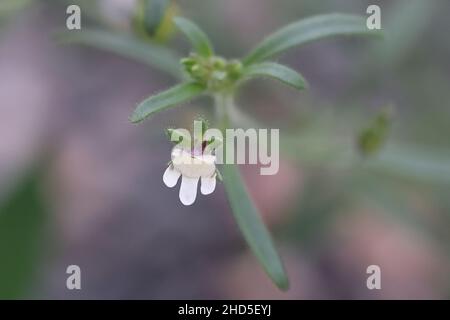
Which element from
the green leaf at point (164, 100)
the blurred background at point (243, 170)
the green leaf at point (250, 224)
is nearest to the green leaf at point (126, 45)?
the blurred background at point (243, 170)

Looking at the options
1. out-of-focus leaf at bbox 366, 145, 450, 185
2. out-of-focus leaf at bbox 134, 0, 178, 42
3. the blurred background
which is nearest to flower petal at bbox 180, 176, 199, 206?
out-of-focus leaf at bbox 134, 0, 178, 42

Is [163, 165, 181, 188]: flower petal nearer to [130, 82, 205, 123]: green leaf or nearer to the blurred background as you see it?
[130, 82, 205, 123]: green leaf

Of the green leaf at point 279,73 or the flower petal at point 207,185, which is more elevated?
the green leaf at point 279,73

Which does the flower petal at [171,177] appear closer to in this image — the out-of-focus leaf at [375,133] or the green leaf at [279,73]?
the green leaf at [279,73]

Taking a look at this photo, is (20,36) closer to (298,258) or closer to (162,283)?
(162,283)

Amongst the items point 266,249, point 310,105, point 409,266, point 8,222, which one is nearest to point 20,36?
point 8,222

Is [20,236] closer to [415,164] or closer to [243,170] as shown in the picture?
[243,170]

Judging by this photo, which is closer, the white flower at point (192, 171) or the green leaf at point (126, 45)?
the white flower at point (192, 171)
